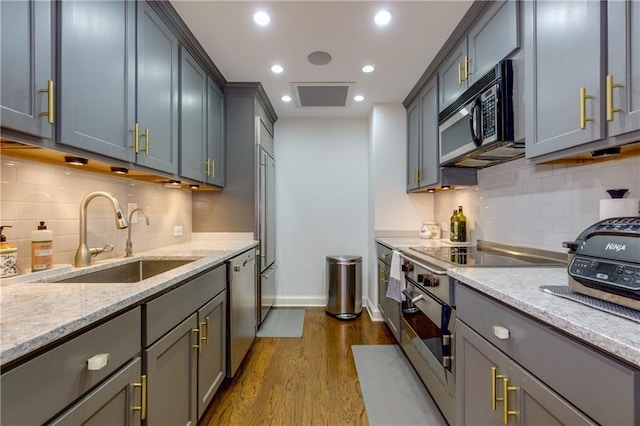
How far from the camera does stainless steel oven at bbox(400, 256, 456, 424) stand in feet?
4.98

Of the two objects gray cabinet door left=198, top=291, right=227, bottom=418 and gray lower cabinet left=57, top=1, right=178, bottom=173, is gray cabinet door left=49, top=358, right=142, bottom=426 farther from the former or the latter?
gray lower cabinet left=57, top=1, right=178, bottom=173

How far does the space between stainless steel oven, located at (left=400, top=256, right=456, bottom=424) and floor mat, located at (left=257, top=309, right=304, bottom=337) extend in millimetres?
1214

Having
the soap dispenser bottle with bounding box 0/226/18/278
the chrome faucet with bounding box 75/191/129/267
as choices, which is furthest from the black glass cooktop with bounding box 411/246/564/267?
the soap dispenser bottle with bounding box 0/226/18/278

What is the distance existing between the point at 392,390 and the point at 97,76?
241cm

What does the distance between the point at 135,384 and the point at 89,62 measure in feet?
4.18

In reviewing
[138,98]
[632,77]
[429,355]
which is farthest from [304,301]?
[632,77]

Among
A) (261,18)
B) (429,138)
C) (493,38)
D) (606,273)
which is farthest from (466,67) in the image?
(606,273)

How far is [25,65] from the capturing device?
964 millimetres

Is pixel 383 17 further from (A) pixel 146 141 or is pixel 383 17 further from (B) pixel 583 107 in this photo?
(A) pixel 146 141

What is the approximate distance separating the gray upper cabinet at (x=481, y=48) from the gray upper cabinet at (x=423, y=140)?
0.27 m

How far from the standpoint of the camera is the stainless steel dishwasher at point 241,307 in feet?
6.66

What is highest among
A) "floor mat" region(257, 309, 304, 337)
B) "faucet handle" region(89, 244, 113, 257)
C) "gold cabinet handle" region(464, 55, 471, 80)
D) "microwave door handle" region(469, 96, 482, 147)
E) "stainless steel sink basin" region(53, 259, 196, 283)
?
"gold cabinet handle" region(464, 55, 471, 80)

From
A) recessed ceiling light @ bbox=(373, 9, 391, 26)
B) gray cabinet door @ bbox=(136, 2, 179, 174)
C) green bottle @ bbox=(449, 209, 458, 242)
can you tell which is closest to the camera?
gray cabinet door @ bbox=(136, 2, 179, 174)

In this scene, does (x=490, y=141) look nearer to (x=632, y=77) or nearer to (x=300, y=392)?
(x=632, y=77)
